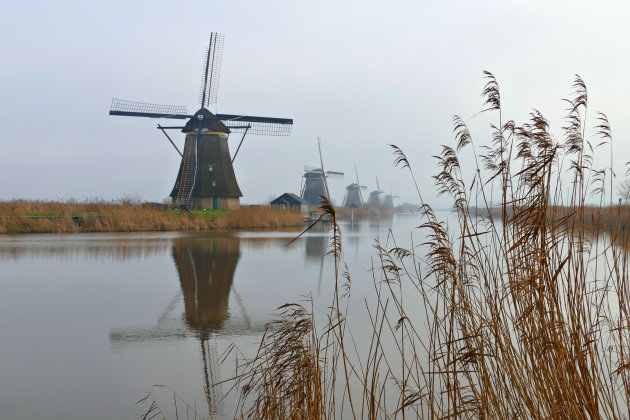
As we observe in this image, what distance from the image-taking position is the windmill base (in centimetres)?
2648

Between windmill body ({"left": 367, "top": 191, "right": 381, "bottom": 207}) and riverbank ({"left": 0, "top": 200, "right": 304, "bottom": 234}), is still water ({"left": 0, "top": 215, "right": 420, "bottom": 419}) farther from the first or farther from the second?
windmill body ({"left": 367, "top": 191, "right": 381, "bottom": 207})

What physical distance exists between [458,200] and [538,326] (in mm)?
794

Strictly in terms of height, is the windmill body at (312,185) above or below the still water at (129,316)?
above

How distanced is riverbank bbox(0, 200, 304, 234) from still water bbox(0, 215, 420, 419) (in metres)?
7.16

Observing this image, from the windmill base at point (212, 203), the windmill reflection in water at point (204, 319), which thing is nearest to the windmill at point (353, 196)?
the windmill base at point (212, 203)

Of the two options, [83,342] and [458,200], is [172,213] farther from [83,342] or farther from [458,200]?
[458,200]

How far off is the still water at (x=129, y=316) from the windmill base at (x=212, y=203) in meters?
12.4

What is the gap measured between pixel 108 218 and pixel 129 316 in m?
16.5

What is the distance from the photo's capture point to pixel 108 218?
22.0m

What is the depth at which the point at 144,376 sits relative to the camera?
4168 mm

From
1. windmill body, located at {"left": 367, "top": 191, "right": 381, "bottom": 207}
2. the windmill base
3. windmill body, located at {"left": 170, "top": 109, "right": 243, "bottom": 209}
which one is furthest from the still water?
windmill body, located at {"left": 367, "top": 191, "right": 381, "bottom": 207}

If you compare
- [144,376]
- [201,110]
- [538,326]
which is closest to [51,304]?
[144,376]

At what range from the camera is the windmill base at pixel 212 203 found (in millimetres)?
26484

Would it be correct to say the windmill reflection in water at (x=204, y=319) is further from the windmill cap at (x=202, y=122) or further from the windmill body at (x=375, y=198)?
the windmill body at (x=375, y=198)
